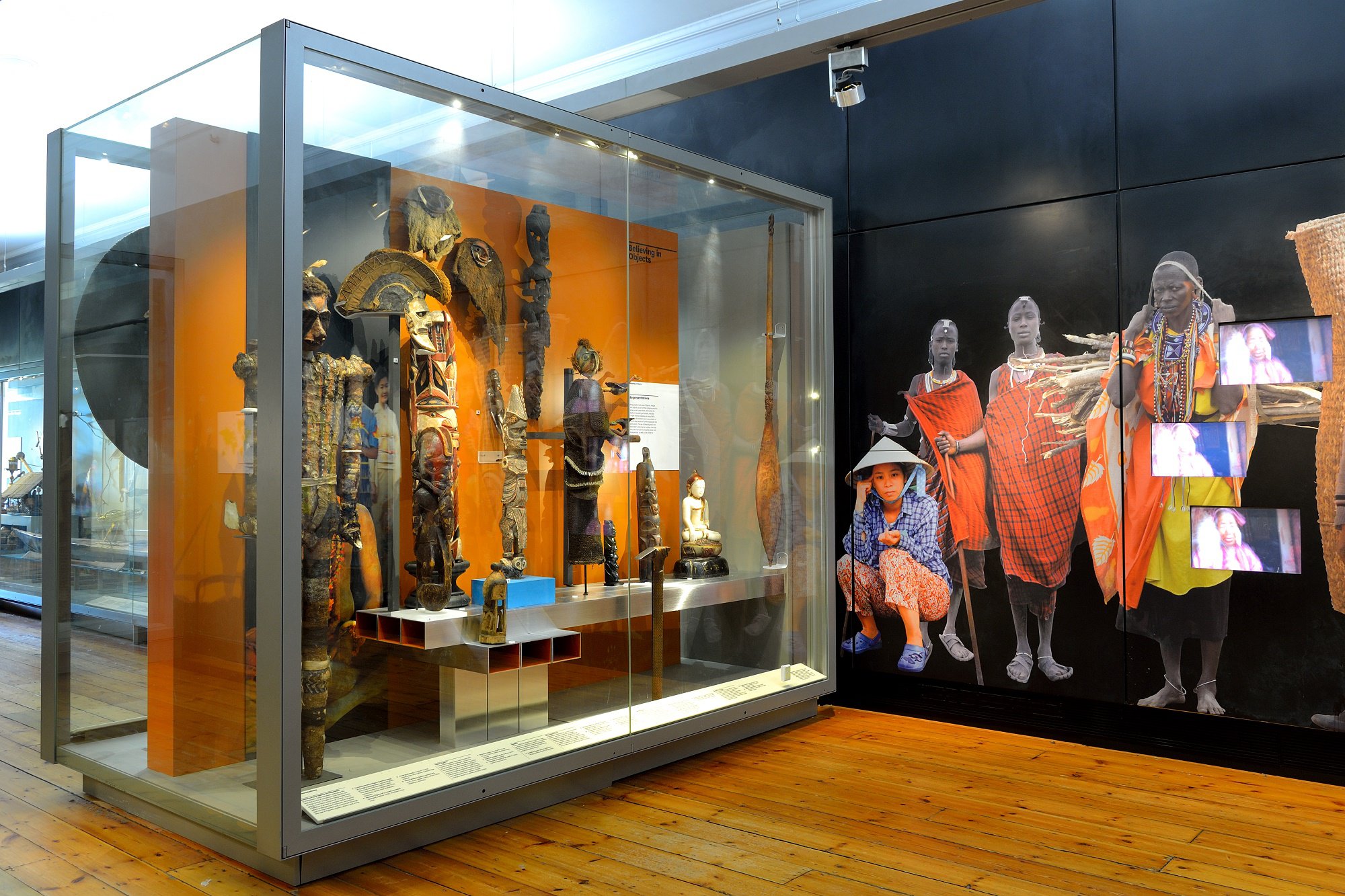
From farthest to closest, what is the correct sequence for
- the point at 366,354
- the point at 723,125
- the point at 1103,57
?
1. the point at 723,125
2. the point at 1103,57
3. the point at 366,354

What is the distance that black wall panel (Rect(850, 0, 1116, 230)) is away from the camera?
471 centimetres

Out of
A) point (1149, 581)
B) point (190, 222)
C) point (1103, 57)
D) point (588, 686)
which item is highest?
point (1103, 57)

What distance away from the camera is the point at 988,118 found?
5031 mm

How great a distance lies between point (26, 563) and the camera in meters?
8.91

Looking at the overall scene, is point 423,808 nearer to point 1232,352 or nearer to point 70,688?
point 70,688

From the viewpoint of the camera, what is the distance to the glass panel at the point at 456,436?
10.2 ft

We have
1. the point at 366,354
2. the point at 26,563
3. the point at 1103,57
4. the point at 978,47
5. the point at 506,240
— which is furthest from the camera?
the point at 26,563

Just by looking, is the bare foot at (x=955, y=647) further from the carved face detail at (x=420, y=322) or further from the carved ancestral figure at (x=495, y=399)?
the carved face detail at (x=420, y=322)

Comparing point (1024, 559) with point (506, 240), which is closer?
point (506, 240)

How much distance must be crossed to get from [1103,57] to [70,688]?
5.14m

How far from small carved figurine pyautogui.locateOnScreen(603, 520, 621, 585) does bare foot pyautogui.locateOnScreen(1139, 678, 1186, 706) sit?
2454mm

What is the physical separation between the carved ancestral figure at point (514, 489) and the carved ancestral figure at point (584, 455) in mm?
216

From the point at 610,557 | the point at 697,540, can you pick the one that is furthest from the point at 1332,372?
the point at 610,557

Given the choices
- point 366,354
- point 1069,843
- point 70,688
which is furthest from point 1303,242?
point 70,688
